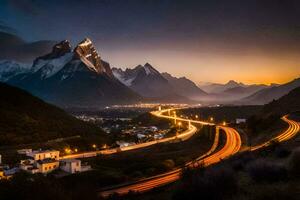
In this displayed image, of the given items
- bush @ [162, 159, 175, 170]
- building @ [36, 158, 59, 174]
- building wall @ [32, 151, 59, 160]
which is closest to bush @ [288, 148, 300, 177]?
bush @ [162, 159, 175, 170]

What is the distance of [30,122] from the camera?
89.0 metres

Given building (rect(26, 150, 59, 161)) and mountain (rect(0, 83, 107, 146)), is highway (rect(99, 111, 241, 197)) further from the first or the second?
mountain (rect(0, 83, 107, 146))

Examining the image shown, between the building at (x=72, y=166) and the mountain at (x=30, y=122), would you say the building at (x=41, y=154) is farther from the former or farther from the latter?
the mountain at (x=30, y=122)

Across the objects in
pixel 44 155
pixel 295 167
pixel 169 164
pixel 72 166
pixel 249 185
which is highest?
pixel 295 167

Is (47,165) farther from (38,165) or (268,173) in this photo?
(268,173)

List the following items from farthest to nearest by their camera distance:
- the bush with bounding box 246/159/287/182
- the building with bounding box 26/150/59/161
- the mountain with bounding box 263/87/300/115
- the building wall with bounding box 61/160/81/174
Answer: the mountain with bounding box 263/87/300/115
the building with bounding box 26/150/59/161
the building wall with bounding box 61/160/81/174
the bush with bounding box 246/159/287/182

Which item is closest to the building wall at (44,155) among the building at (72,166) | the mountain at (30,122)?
the building at (72,166)

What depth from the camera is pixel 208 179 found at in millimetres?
17578

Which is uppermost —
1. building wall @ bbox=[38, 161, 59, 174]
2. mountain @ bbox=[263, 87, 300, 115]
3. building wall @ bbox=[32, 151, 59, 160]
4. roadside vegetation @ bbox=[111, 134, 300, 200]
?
mountain @ bbox=[263, 87, 300, 115]

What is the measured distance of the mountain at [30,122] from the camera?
80.6 meters

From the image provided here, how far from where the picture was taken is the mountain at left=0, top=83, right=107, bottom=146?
80.6 metres

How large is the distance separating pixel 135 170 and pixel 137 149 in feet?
84.0

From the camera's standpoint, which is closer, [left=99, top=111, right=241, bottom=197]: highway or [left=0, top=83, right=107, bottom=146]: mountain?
[left=99, top=111, right=241, bottom=197]: highway

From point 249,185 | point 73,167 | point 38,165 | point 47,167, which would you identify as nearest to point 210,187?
point 249,185
